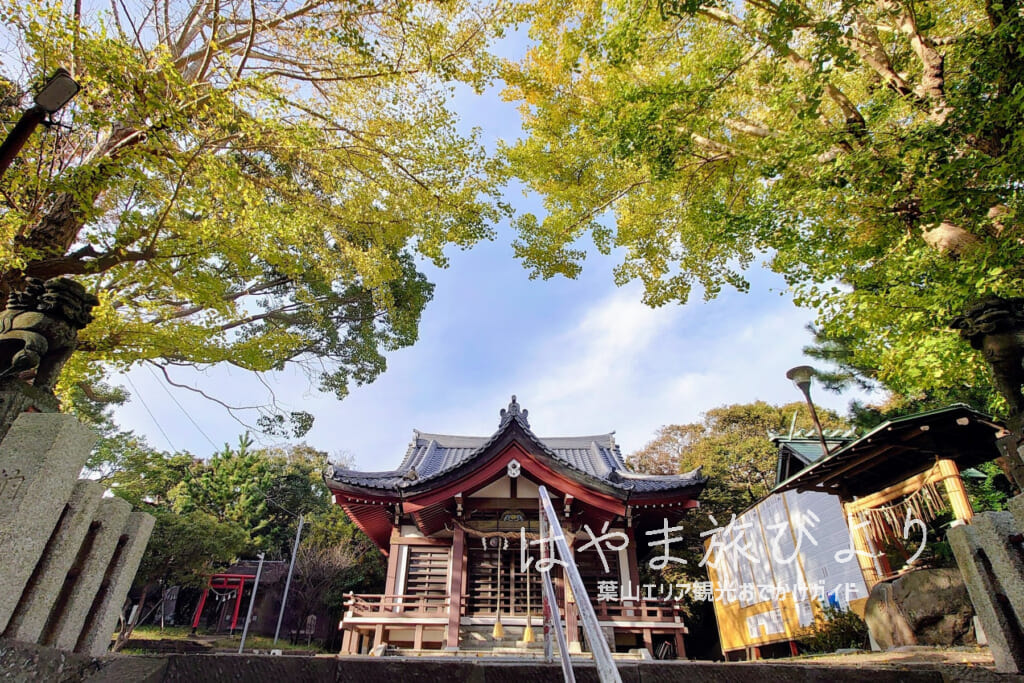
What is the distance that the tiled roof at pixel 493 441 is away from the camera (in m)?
8.89

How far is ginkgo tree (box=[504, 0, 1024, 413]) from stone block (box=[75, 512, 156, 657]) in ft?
20.0

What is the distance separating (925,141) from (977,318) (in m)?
2.31

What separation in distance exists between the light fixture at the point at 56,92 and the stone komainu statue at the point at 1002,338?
6779 mm

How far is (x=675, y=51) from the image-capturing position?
8.27 meters

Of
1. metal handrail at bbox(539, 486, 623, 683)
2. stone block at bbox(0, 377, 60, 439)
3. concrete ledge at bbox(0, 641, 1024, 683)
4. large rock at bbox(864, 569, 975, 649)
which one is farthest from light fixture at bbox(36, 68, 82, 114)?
large rock at bbox(864, 569, 975, 649)

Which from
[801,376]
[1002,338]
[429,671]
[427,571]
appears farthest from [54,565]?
[801,376]

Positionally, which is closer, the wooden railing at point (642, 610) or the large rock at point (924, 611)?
the large rock at point (924, 611)

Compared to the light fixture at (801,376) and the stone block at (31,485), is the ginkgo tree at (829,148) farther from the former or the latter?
the stone block at (31,485)

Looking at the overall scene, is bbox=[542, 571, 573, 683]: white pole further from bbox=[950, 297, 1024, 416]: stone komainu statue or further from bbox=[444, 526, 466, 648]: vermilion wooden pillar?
bbox=[444, 526, 466, 648]: vermilion wooden pillar

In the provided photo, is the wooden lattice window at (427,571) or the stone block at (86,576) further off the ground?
the wooden lattice window at (427,571)

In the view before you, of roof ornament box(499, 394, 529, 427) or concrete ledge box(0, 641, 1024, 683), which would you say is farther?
roof ornament box(499, 394, 529, 427)

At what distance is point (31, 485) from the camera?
2.39m

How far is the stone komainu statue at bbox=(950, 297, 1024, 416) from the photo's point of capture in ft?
10.2

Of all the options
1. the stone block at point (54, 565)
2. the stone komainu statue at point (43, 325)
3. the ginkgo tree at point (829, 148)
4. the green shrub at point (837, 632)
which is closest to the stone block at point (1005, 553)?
the ginkgo tree at point (829, 148)
